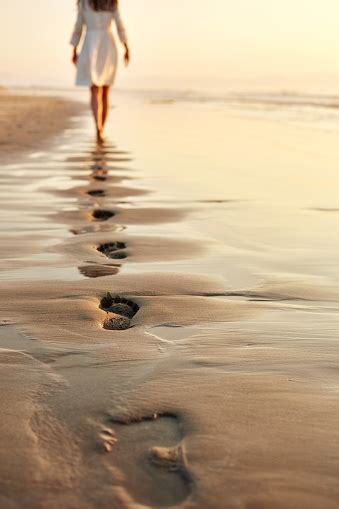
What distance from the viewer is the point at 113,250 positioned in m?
2.58

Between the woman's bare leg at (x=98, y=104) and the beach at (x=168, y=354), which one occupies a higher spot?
the woman's bare leg at (x=98, y=104)

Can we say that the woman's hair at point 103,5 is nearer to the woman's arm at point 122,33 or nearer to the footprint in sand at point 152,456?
the woman's arm at point 122,33

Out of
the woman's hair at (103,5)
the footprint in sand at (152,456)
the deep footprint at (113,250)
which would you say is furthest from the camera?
the woman's hair at (103,5)

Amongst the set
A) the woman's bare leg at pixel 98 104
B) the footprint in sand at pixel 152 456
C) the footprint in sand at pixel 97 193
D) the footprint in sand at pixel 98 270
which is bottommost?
the footprint in sand at pixel 152 456

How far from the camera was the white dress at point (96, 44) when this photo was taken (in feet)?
23.6

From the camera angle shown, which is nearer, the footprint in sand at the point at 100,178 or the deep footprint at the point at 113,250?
the deep footprint at the point at 113,250

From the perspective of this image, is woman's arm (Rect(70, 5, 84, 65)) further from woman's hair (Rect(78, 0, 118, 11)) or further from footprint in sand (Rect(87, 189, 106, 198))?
footprint in sand (Rect(87, 189, 106, 198))

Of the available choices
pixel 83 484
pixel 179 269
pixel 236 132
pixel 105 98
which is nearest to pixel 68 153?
pixel 105 98

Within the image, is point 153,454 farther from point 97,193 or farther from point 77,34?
point 77,34

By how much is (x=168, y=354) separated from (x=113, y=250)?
115 cm

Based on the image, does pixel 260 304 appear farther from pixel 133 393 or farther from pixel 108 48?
pixel 108 48

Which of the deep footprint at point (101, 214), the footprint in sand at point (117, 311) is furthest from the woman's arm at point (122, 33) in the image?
the footprint in sand at point (117, 311)

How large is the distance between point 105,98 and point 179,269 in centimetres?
563

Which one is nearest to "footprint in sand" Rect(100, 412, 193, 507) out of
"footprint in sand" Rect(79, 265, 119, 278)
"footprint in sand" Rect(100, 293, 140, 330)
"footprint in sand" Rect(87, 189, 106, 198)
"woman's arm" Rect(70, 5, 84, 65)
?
"footprint in sand" Rect(100, 293, 140, 330)
